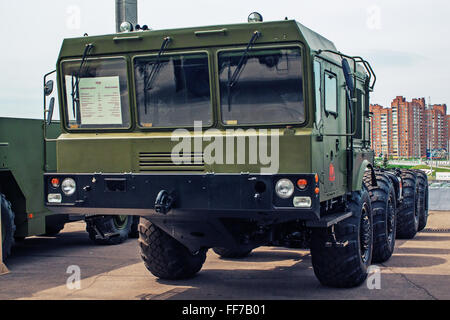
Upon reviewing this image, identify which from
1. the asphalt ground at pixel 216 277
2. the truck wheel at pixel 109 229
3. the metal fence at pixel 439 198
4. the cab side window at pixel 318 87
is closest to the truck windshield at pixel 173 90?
the cab side window at pixel 318 87

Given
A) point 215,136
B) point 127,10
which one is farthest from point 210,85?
point 127,10

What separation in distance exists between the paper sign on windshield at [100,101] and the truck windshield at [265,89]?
51.5 inches

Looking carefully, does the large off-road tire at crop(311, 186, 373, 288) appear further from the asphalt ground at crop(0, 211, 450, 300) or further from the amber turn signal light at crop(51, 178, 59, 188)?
the amber turn signal light at crop(51, 178, 59, 188)

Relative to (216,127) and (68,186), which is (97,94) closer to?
(68,186)

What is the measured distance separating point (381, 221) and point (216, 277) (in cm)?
278

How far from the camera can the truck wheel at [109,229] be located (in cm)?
1183

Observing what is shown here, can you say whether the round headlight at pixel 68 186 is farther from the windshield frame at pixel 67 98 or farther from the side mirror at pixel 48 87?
the side mirror at pixel 48 87

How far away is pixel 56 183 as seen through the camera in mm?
7055

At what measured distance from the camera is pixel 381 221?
9.72m

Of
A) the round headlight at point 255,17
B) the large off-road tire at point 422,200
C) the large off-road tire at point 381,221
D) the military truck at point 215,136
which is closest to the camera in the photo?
the military truck at point 215,136

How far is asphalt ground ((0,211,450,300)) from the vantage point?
7629 millimetres

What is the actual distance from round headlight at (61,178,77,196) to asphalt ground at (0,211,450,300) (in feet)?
4.70

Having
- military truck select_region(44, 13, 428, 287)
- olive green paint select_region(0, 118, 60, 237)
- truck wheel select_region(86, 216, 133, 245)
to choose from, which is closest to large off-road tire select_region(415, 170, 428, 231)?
truck wheel select_region(86, 216, 133, 245)

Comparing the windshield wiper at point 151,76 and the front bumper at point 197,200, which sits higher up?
the windshield wiper at point 151,76
